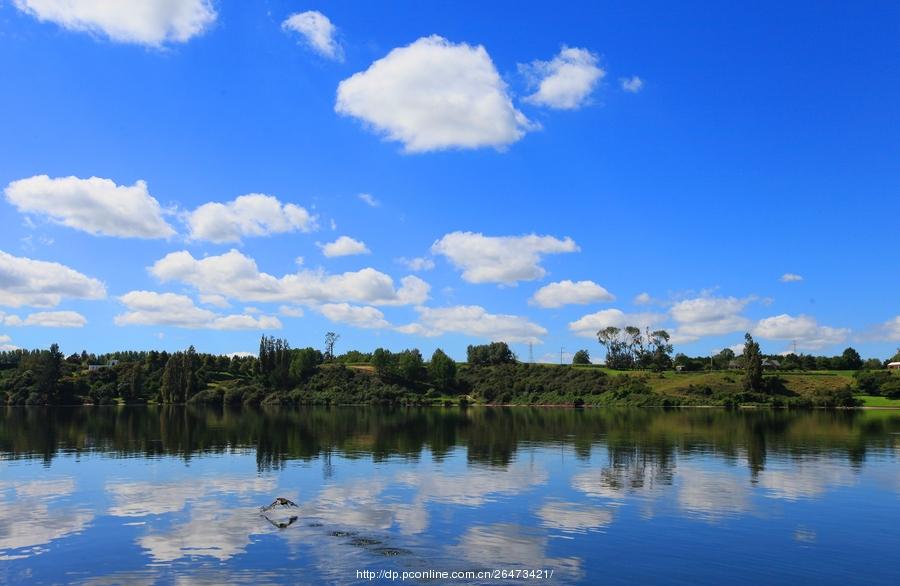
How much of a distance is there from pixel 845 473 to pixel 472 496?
106 feet

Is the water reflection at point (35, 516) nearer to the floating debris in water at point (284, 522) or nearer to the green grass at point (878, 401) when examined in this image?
the floating debris in water at point (284, 522)

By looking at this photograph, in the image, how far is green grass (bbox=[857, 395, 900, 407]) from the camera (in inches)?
A: 6752

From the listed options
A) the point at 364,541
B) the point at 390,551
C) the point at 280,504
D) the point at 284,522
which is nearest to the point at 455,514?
the point at 364,541

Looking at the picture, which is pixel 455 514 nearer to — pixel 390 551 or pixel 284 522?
pixel 390 551

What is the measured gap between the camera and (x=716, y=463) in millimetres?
58438

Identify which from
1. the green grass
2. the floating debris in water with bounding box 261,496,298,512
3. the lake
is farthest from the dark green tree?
the floating debris in water with bounding box 261,496,298,512

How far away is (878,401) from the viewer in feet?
582

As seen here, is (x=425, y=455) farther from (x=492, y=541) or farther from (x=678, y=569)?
(x=678, y=569)

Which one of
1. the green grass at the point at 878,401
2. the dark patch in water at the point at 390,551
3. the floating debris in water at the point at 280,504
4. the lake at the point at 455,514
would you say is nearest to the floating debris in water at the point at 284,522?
the lake at the point at 455,514

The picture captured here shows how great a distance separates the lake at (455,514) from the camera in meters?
26.1

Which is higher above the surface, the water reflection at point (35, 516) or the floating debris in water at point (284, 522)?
the floating debris in water at point (284, 522)

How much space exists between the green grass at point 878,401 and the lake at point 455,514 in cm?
12081

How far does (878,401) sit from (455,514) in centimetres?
18462

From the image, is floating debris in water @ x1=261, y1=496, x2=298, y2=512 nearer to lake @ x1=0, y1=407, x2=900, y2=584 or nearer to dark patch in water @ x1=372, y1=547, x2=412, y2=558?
lake @ x1=0, y1=407, x2=900, y2=584
